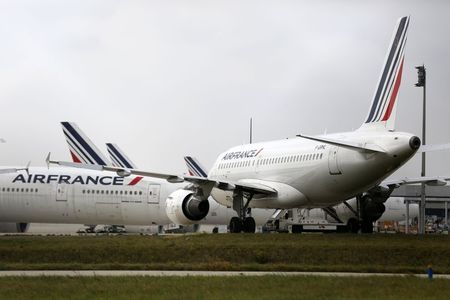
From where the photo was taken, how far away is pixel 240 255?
89.5 feet

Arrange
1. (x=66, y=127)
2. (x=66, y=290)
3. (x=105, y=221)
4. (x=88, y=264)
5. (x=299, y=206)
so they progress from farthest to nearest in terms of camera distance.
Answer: (x=66, y=127)
(x=105, y=221)
(x=299, y=206)
(x=88, y=264)
(x=66, y=290)

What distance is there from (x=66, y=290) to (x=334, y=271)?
8.57m

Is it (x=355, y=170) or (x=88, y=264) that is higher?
(x=355, y=170)

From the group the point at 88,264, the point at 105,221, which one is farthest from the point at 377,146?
the point at 105,221

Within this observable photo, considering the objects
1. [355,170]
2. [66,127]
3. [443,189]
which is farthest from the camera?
[443,189]

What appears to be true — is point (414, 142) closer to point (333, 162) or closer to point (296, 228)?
point (333, 162)

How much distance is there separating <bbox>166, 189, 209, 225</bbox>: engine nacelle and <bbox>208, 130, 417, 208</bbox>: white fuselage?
2.33 m

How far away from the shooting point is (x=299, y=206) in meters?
36.1

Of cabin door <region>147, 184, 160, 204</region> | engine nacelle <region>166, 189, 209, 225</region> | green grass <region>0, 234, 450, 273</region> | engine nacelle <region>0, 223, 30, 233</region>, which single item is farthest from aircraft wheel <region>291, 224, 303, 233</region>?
green grass <region>0, 234, 450, 273</region>

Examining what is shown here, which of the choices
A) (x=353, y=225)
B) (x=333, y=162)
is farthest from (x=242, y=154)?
(x=333, y=162)

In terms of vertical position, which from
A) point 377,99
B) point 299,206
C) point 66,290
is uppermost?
point 377,99

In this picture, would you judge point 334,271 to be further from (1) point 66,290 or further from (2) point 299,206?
(2) point 299,206

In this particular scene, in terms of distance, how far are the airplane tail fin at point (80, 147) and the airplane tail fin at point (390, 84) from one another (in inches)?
1269

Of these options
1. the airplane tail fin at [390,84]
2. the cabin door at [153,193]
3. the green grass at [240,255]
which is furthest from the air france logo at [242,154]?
the cabin door at [153,193]
